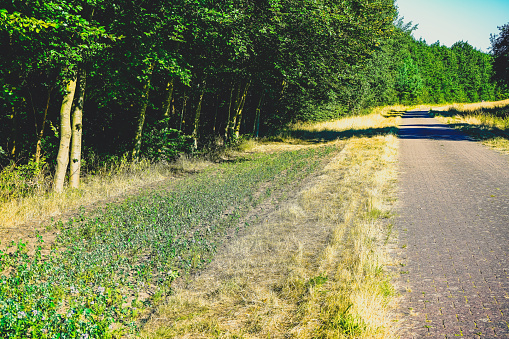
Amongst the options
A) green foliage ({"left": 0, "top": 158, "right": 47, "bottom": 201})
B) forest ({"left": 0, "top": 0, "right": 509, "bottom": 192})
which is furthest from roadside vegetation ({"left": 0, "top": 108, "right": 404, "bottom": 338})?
forest ({"left": 0, "top": 0, "right": 509, "bottom": 192})

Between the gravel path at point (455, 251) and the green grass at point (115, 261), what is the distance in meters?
3.21

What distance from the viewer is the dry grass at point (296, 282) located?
3889mm

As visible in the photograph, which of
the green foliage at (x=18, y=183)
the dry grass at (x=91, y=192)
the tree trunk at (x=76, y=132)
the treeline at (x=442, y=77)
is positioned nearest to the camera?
the dry grass at (x=91, y=192)

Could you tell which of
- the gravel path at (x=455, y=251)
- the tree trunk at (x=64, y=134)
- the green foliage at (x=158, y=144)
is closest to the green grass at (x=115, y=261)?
the tree trunk at (x=64, y=134)

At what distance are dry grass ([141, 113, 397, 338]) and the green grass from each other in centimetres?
48

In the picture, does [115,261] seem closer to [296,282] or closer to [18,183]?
[296,282]

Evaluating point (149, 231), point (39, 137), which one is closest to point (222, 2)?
point (39, 137)

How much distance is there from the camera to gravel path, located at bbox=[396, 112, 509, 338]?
3.81m

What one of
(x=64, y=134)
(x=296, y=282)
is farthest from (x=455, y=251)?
(x=64, y=134)

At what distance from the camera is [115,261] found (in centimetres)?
590

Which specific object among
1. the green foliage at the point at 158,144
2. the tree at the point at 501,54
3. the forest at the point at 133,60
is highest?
the tree at the point at 501,54

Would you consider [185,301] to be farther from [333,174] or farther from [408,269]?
[333,174]

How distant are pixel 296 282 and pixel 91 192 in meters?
7.64

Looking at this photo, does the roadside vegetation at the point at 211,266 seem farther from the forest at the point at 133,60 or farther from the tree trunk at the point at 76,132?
the forest at the point at 133,60
